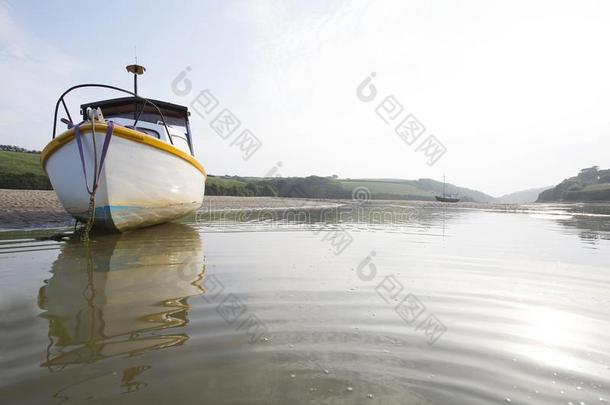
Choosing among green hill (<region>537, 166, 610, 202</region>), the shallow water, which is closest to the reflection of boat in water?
the shallow water

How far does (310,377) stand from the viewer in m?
2.17

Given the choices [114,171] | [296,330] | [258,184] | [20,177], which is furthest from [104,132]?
[258,184]

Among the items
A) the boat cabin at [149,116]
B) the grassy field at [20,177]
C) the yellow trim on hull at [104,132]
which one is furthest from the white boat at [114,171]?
the grassy field at [20,177]

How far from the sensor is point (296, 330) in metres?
2.94

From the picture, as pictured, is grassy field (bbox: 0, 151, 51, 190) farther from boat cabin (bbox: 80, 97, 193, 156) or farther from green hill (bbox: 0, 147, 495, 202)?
boat cabin (bbox: 80, 97, 193, 156)

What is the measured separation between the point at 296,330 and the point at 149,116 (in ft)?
38.0

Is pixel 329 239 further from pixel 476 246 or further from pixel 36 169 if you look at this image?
pixel 36 169

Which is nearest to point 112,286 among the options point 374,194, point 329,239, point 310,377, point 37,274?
point 37,274

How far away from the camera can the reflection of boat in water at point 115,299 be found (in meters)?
2.55

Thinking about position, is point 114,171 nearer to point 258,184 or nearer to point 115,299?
point 115,299

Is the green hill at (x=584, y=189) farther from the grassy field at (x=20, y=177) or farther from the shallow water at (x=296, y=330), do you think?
the grassy field at (x=20, y=177)

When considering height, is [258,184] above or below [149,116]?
above

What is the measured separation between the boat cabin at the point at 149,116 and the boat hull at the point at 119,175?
5.76ft

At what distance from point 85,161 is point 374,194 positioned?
9430 centimetres
